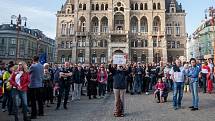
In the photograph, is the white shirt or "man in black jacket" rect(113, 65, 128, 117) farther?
"man in black jacket" rect(113, 65, 128, 117)

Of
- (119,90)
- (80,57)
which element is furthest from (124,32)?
(119,90)

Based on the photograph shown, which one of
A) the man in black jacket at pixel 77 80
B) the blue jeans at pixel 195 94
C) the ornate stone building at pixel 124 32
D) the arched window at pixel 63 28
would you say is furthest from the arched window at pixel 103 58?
the blue jeans at pixel 195 94

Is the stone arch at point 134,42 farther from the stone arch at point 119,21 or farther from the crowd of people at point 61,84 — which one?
the crowd of people at point 61,84

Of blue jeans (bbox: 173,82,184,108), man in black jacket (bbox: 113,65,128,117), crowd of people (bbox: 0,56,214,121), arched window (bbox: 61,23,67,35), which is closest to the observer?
crowd of people (bbox: 0,56,214,121)

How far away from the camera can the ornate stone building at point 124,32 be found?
2461 inches

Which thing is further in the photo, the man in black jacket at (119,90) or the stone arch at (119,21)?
the stone arch at (119,21)

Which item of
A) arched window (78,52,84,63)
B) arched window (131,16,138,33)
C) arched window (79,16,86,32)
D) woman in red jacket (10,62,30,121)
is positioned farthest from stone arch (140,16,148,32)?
woman in red jacket (10,62,30,121)

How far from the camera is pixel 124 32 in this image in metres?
62.1

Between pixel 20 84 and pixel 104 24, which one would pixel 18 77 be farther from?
pixel 104 24

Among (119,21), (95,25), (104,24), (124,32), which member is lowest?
(124,32)

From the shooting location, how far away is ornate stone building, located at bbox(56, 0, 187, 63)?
205ft

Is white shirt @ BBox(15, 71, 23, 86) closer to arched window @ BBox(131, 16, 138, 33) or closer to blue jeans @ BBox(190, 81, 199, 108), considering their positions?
blue jeans @ BBox(190, 81, 199, 108)

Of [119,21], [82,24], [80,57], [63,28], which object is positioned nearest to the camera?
[80,57]

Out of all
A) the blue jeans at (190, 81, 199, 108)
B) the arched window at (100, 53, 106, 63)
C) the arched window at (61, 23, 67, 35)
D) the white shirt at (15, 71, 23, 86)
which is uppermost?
the arched window at (61, 23, 67, 35)
